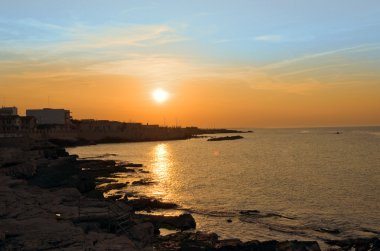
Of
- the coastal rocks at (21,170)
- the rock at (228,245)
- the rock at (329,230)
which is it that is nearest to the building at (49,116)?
the coastal rocks at (21,170)

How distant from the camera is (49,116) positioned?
170000mm

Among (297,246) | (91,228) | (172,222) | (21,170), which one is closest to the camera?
(297,246)

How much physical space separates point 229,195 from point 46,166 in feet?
79.0

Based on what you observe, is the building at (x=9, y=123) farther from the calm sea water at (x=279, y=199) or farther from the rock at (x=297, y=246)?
the rock at (x=297, y=246)

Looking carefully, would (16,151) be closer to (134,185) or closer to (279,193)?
(134,185)

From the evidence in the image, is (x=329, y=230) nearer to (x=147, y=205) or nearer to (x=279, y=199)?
(x=279, y=199)

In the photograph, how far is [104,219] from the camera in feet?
84.3

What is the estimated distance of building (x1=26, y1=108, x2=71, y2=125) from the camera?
556 feet

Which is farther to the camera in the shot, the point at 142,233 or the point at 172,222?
the point at 172,222

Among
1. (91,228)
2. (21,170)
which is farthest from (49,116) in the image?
(91,228)

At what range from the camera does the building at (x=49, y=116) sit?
169500 mm

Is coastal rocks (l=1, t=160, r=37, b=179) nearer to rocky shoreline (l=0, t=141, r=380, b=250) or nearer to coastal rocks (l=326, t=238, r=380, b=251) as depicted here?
rocky shoreline (l=0, t=141, r=380, b=250)

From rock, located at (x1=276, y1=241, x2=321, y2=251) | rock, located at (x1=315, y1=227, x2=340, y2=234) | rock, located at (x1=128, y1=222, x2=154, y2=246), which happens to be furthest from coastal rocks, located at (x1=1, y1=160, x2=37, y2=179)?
rock, located at (x1=276, y1=241, x2=321, y2=251)

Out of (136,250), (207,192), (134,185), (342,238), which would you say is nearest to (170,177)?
(134,185)
